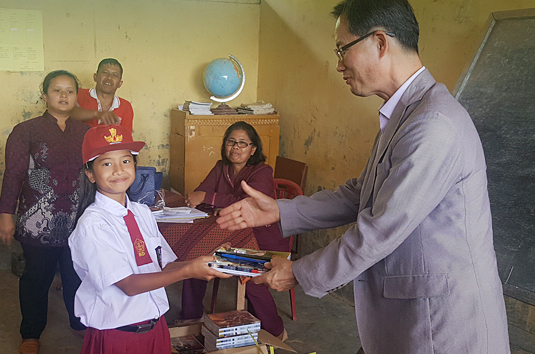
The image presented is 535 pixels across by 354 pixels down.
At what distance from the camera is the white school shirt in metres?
1.98

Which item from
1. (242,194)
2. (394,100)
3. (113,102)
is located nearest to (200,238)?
(242,194)

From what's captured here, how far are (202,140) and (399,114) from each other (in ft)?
12.4

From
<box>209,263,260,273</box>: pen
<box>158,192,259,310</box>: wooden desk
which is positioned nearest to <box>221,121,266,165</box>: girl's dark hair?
<box>158,192,259,310</box>: wooden desk

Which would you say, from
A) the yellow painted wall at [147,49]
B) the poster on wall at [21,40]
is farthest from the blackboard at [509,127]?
the poster on wall at [21,40]

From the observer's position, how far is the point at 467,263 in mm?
1479

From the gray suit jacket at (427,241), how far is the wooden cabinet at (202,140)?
12.2 ft

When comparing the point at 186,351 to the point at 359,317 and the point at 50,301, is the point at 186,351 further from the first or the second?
the point at 50,301

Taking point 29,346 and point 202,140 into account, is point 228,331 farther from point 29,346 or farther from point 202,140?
point 202,140

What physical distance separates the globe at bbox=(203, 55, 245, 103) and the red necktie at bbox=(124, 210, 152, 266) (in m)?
3.41

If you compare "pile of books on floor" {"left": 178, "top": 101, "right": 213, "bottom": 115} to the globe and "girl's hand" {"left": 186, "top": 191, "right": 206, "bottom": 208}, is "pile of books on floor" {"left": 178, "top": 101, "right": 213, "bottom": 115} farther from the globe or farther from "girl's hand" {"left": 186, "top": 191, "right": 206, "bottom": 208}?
"girl's hand" {"left": 186, "top": 191, "right": 206, "bottom": 208}

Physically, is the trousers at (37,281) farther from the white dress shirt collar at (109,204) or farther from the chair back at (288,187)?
the chair back at (288,187)

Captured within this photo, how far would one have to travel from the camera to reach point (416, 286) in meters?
1.49

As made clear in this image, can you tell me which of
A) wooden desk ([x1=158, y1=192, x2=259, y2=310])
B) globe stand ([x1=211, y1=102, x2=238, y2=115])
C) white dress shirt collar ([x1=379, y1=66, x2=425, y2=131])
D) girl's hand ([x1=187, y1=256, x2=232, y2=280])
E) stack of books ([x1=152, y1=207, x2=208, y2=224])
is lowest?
wooden desk ([x1=158, y1=192, x2=259, y2=310])

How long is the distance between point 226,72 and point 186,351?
3344 mm
